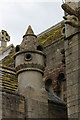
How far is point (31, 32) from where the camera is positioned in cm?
1684

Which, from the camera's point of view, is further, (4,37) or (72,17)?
(4,37)

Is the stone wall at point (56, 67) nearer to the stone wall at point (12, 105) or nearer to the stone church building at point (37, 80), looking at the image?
the stone church building at point (37, 80)

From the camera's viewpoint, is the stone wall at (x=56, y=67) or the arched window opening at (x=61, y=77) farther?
the arched window opening at (x=61, y=77)

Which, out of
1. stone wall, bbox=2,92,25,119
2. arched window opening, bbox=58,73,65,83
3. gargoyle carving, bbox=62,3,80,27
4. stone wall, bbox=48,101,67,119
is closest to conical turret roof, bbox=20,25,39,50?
Result: gargoyle carving, bbox=62,3,80,27

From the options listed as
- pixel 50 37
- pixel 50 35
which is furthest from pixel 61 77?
pixel 50 35

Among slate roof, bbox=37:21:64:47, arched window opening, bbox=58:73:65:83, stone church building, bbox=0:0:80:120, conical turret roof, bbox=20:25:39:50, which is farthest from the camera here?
slate roof, bbox=37:21:64:47

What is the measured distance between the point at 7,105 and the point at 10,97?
390 millimetres

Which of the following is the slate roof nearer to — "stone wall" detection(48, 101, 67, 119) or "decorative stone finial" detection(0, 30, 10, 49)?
"decorative stone finial" detection(0, 30, 10, 49)

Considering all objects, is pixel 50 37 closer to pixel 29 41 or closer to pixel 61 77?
pixel 61 77

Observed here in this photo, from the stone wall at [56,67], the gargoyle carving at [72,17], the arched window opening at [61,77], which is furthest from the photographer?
the arched window opening at [61,77]

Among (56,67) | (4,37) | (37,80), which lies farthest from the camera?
(4,37)

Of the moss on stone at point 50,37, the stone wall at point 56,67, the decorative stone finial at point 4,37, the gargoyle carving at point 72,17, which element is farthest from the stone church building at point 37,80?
the decorative stone finial at point 4,37

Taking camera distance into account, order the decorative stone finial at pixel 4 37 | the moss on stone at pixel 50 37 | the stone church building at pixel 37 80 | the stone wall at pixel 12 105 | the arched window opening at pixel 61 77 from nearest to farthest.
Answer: the stone church building at pixel 37 80 < the stone wall at pixel 12 105 < the arched window opening at pixel 61 77 < the moss on stone at pixel 50 37 < the decorative stone finial at pixel 4 37

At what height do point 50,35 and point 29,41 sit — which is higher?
point 50,35
